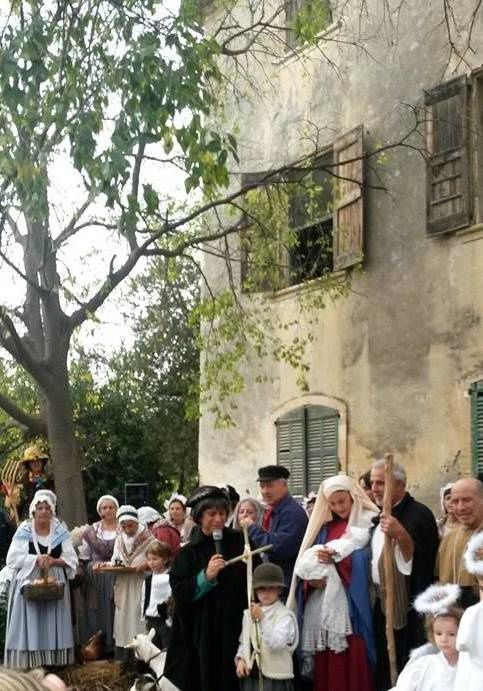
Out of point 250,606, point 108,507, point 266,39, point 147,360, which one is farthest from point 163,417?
point 250,606

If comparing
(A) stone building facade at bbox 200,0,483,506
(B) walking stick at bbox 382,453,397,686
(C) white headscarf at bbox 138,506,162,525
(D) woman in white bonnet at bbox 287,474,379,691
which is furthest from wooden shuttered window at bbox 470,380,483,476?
(B) walking stick at bbox 382,453,397,686

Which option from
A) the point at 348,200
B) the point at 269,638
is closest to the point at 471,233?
the point at 348,200

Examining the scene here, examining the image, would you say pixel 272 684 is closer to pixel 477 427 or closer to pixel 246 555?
pixel 246 555

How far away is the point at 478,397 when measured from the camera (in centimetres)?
1265

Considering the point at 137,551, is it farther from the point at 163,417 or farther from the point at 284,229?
the point at 163,417

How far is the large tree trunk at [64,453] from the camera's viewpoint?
50.9 feet

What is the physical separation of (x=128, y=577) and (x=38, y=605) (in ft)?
2.86

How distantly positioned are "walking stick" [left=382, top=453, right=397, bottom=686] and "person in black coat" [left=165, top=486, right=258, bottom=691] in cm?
121

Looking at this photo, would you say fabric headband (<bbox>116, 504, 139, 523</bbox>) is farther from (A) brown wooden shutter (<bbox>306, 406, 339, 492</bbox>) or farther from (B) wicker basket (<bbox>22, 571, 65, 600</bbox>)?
(A) brown wooden shutter (<bbox>306, 406, 339, 492</bbox>)

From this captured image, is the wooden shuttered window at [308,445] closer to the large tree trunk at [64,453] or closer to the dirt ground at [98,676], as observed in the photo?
the large tree trunk at [64,453]

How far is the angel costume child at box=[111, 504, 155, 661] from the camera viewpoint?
1167cm

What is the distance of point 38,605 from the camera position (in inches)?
455

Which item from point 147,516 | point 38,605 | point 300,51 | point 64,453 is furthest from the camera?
point 64,453

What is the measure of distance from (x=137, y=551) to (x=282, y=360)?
505 centimetres
